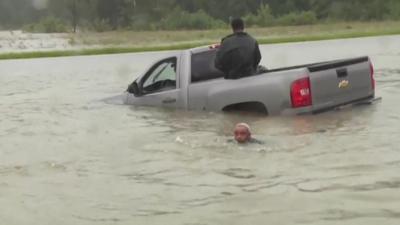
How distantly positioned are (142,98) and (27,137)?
6.43 feet

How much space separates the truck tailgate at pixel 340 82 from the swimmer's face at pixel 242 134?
134 centimetres

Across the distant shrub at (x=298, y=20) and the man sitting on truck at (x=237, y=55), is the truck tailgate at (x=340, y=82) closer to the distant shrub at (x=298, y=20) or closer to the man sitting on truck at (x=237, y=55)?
the man sitting on truck at (x=237, y=55)

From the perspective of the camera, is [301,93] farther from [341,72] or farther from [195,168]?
[195,168]

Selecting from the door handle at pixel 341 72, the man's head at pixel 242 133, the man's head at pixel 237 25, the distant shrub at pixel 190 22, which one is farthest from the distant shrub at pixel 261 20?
the man's head at pixel 242 133

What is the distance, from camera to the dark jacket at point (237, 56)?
1088 cm

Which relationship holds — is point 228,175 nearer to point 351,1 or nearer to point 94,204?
point 94,204

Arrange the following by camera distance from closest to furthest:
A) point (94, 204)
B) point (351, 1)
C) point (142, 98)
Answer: point (94, 204) → point (142, 98) → point (351, 1)

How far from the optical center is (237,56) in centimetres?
1089

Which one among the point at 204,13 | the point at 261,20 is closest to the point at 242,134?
the point at 261,20

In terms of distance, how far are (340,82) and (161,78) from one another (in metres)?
3.04

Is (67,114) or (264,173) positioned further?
(67,114)

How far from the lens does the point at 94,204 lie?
7.07 meters

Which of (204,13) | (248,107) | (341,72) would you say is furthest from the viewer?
(204,13)

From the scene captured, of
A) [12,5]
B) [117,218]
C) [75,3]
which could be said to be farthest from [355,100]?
[12,5]
